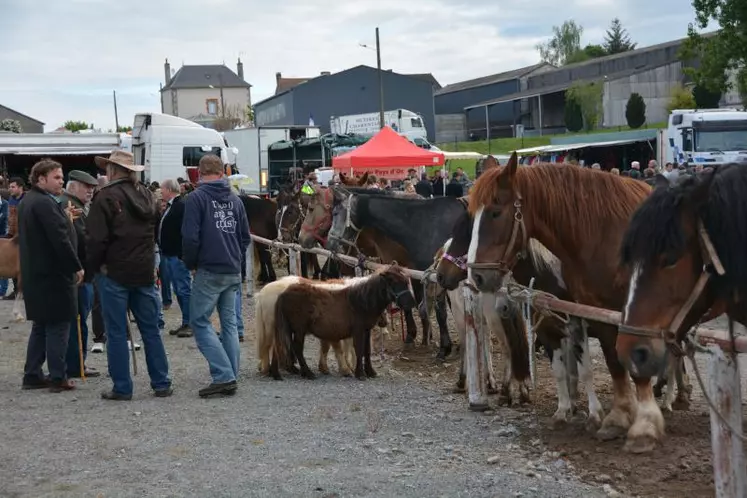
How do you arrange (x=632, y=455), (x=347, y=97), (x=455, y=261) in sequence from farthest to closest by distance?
(x=347, y=97), (x=455, y=261), (x=632, y=455)

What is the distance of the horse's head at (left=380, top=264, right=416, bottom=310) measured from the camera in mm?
8484

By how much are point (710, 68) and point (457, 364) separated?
28.5 metres

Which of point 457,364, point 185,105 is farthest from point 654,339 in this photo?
point 185,105

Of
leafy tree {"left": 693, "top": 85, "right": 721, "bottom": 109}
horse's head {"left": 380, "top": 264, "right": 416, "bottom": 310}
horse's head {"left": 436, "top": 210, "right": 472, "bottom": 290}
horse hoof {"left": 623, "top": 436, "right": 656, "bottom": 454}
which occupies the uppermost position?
leafy tree {"left": 693, "top": 85, "right": 721, "bottom": 109}

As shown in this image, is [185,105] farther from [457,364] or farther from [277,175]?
[457,364]

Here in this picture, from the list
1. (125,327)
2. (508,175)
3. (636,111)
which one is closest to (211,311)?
(125,327)

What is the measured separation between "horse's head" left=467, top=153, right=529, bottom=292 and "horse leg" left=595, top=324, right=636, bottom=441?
0.87 m

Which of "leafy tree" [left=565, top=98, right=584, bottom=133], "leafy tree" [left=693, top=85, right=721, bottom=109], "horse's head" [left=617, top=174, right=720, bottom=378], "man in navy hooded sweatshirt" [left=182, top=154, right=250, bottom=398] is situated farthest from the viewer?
"leafy tree" [left=565, top=98, right=584, bottom=133]

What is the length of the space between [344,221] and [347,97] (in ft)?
213

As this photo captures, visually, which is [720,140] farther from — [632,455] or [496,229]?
[632,455]

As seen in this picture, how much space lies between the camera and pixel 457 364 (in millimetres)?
9469

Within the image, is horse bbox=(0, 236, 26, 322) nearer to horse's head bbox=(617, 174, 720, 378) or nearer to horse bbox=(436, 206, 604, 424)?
horse bbox=(436, 206, 604, 424)

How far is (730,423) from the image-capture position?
148 inches

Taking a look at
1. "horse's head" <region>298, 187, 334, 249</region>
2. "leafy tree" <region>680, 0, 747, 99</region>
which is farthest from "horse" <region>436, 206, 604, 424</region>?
"leafy tree" <region>680, 0, 747, 99</region>
